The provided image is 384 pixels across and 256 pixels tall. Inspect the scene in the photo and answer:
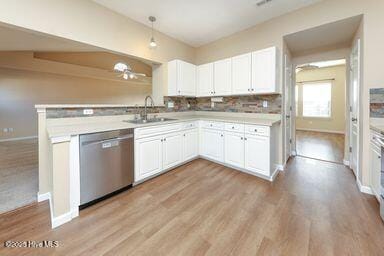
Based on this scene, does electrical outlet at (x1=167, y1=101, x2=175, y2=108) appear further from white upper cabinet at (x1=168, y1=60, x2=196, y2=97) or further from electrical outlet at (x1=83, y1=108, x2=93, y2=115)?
electrical outlet at (x1=83, y1=108, x2=93, y2=115)

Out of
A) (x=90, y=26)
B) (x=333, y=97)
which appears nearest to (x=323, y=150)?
(x=333, y=97)

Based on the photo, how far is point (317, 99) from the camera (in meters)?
7.16

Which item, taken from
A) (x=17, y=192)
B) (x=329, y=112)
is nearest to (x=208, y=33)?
(x=17, y=192)

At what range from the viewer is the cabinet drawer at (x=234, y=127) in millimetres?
2881

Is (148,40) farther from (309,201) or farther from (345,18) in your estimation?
(309,201)

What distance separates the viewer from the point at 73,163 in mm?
1775

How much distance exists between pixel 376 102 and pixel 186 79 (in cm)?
302

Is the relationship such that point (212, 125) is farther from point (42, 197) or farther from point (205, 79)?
point (42, 197)

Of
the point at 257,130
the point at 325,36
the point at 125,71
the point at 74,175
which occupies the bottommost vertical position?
the point at 74,175

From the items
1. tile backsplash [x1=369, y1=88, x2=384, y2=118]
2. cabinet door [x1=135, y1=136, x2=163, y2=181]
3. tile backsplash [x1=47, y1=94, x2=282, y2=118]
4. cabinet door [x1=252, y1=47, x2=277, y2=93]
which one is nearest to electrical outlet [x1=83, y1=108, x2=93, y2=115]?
tile backsplash [x1=47, y1=94, x2=282, y2=118]

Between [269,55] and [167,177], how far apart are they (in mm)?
2586

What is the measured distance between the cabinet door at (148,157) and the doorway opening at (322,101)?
17.4ft

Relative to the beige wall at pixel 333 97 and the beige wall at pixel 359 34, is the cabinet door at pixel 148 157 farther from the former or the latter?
the beige wall at pixel 333 97

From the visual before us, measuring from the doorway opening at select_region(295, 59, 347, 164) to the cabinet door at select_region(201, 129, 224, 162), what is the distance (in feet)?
13.6
